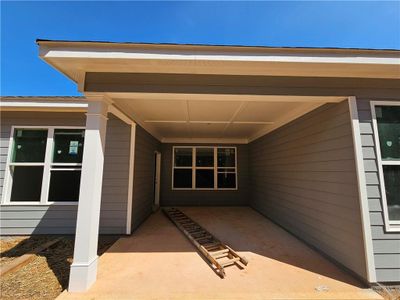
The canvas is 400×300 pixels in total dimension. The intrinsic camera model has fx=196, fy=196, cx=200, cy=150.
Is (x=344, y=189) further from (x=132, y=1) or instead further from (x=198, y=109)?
(x=132, y=1)

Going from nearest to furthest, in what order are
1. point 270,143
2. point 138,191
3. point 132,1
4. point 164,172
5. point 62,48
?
point 62,48
point 132,1
point 138,191
point 270,143
point 164,172

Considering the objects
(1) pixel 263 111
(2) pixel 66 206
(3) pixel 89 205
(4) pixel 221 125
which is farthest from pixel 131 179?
(1) pixel 263 111

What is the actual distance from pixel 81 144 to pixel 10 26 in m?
3.17

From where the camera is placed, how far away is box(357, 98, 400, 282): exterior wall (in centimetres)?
235

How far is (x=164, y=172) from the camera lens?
777cm

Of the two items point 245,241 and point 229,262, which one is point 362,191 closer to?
point 229,262

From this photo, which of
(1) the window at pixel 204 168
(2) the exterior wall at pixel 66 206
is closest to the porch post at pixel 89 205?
(2) the exterior wall at pixel 66 206

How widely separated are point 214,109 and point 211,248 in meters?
2.64

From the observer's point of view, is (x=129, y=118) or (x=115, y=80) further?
(x=129, y=118)

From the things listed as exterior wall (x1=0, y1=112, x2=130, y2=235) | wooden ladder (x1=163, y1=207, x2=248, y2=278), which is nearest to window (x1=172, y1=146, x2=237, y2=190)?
wooden ladder (x1=163, y1=207, x2=248, y2=278)

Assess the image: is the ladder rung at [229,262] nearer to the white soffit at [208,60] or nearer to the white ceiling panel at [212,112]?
the white ceiling panel at [212,112]

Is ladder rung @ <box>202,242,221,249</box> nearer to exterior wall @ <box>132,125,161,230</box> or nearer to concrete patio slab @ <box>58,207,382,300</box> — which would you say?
concrete patio slab @ <box>58,207,382,300</box>

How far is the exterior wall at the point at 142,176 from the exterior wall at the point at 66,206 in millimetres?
339

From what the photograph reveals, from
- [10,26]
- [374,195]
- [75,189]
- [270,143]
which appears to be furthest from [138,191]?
[10,26]
